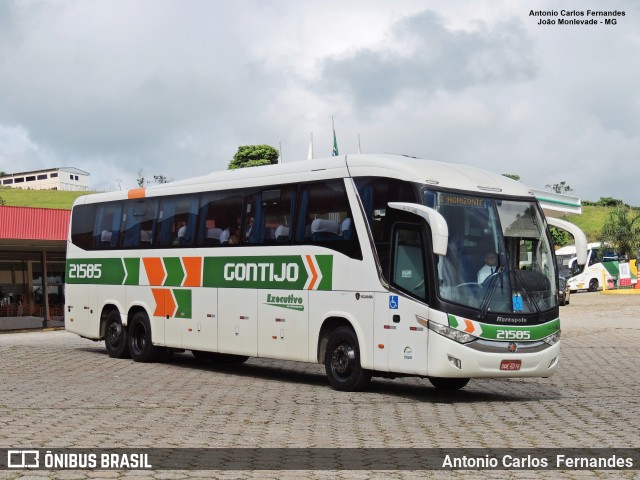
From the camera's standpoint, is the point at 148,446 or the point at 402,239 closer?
the point at 148,446

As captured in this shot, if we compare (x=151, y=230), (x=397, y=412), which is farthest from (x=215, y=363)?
(x=397, y=412)

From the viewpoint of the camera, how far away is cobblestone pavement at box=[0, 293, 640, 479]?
1055cm

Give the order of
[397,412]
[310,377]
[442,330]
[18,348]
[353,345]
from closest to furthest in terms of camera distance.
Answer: [397,412] → [442,330] → [353,345] → [310,377] → [18,348]

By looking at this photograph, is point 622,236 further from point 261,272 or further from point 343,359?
point 343,359

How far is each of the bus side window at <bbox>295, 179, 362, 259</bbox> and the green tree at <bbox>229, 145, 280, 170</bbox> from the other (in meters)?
91.7

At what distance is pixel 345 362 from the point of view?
16.4m

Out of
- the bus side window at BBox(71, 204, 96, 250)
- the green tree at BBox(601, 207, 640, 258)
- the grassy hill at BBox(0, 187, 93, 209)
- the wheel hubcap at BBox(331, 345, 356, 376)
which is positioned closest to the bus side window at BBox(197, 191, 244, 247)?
the wheel hubcap at BBox(331, 345, 356, 376)

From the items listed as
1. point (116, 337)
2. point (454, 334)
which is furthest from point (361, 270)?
point (116, 337)

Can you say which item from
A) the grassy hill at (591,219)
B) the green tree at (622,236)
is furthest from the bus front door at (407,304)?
the grassy hill at (591,219)

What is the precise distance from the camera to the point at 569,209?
47.0m

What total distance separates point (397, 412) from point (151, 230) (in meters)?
9.74

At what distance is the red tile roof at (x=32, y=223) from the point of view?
36.6 metres

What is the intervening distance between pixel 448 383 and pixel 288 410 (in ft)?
13.8

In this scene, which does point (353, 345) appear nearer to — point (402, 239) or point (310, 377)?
point (402, 239)
